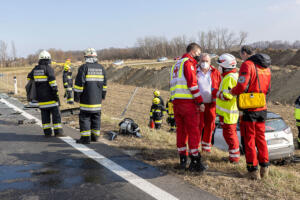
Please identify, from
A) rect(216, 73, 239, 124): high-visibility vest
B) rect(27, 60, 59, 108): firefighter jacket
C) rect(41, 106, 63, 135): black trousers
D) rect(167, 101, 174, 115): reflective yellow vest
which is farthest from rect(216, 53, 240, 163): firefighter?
rect(167, 101, 174, 115): reflective yellow vest

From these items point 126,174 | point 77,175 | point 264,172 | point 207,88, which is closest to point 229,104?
point 207,88

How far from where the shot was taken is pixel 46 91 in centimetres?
642

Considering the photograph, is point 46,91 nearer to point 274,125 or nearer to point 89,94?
point 89,94

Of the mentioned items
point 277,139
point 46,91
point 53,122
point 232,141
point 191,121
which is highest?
point 46,91

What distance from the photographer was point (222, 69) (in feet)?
15.3

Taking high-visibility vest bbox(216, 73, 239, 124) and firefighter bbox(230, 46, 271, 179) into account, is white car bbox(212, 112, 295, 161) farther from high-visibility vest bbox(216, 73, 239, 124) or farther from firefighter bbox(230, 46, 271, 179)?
firefighter bbox(230, 46, 271, 179)

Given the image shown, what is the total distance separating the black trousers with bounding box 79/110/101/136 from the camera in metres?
5.53

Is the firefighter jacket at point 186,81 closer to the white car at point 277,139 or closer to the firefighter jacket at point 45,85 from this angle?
the white car at point 277,139

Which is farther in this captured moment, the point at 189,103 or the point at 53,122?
the point at 53,122

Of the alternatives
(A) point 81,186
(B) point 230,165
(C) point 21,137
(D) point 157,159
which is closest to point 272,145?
(B) point 230,165

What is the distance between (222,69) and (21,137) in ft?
15.4

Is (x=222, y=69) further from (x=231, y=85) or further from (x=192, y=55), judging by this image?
(x=192, y=55)

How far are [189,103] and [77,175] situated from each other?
195 cm

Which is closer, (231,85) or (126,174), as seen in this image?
(126,174)
